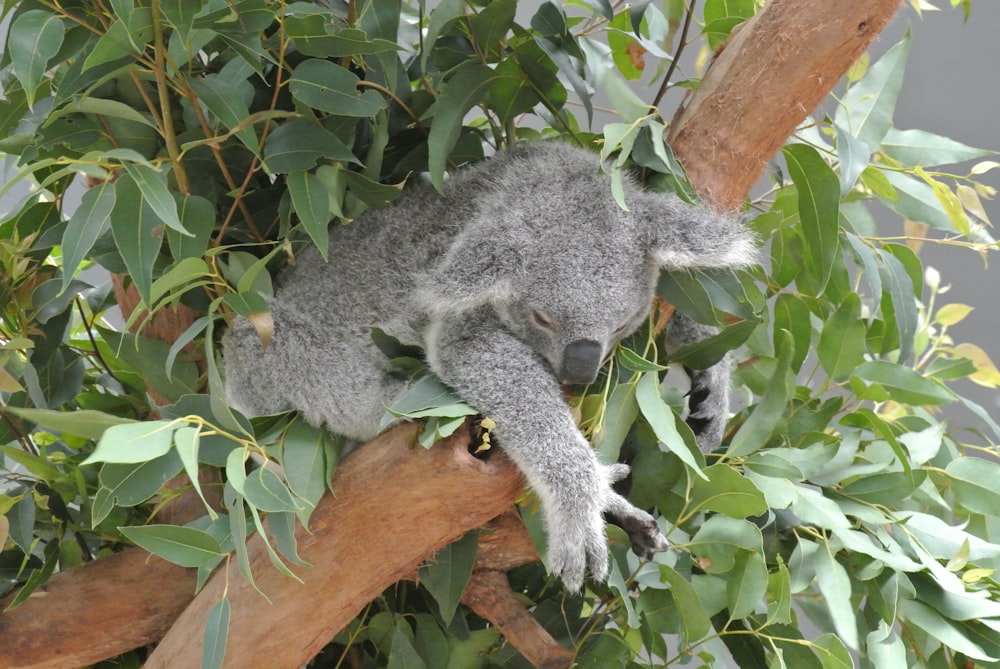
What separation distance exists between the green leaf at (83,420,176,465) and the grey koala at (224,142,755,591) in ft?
1.28

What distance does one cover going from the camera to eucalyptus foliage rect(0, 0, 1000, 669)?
123cm

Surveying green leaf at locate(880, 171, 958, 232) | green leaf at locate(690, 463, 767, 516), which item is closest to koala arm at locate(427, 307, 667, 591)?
green leaf at locate(690, 463, 767, 516)

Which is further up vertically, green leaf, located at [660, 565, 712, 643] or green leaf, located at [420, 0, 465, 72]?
green leaf, located at [420, 0, 465, 72]

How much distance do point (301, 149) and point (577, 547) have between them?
2.12 feet

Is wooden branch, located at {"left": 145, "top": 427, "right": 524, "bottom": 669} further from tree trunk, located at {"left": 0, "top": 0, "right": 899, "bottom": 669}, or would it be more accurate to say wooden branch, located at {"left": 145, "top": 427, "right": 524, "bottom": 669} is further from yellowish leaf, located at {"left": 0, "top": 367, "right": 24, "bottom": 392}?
yellowish leaf, located at {"left": 0, "top": 367, "right": 24, "bottom": 392}

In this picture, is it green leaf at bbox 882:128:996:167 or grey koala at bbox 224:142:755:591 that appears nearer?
grey koala at bbox 224:142:755:591

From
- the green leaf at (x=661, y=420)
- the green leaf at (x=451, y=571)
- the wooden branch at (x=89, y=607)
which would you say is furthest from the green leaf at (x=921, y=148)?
the wooden branch at (x=89, y=607)

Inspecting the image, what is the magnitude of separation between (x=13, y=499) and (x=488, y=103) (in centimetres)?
97

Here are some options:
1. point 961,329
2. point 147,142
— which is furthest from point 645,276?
point 961,329

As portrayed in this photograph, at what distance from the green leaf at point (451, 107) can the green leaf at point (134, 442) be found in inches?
20.5

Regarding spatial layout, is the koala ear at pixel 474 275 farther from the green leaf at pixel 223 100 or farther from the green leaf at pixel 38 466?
the green leaf at pixel 38 466

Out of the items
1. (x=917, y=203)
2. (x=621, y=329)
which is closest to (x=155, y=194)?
(x=621, y=329)

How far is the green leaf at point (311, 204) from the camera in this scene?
1282 millimetres

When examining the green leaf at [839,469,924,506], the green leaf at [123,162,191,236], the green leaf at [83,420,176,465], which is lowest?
the green leaf at [839,469,924,506]
